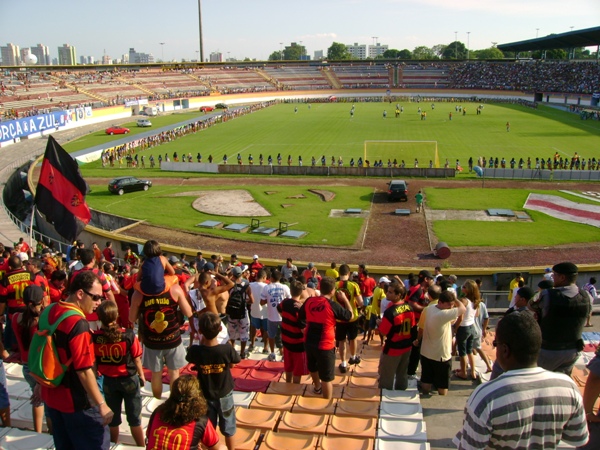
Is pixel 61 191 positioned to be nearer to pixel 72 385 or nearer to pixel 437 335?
pixel 72 385

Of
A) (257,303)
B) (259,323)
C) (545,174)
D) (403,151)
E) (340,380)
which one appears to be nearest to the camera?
(340,380)

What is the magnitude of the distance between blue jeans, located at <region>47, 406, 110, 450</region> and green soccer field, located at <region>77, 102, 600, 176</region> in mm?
36567

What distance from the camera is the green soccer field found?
145ft

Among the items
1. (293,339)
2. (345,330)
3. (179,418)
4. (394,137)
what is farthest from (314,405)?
(394,137)

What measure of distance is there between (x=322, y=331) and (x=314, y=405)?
1.09 metres

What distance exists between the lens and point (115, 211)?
1150 inches

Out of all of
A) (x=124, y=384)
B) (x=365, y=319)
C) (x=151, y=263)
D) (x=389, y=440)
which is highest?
(x=151, y=263)

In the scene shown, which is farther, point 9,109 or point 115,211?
point 9,109

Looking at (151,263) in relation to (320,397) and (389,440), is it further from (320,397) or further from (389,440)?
(389,440)

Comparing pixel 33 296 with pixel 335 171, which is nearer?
pixel 33 296

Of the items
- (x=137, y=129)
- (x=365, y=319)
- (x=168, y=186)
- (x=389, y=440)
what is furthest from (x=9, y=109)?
(x=389, y=440)

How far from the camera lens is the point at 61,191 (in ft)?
41.9

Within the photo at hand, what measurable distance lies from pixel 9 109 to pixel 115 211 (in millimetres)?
43381

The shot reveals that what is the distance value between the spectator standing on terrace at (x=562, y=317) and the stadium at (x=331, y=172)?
1686 millimetres
